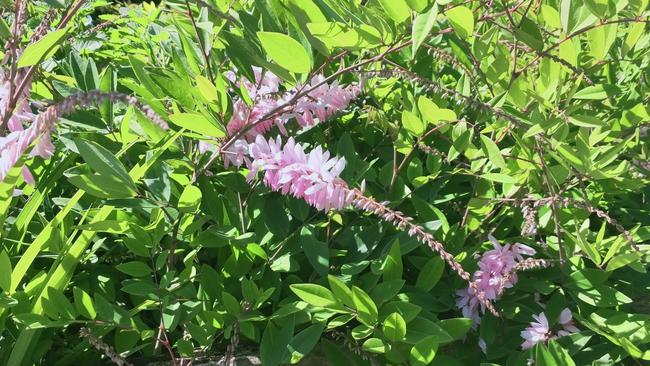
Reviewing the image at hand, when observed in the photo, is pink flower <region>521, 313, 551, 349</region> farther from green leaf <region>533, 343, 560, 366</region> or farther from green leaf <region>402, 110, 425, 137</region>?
green leaf <region>402, 110, 425, 137</region>

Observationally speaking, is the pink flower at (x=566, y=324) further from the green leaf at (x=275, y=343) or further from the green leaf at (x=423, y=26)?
the green leaf at (x=423, y=26)

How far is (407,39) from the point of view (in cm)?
101

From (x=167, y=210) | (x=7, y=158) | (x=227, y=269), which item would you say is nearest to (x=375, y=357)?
(x=227, y=269)

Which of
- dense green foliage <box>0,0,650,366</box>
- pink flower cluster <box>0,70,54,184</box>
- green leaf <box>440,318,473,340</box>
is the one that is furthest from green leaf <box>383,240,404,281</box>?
pink flower cluster <box>0,70,54,184</box>

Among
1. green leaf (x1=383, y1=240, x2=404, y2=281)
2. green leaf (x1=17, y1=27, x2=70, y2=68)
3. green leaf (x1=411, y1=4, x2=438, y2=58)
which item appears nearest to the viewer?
green leaf (x1=17, y1=27, x2=70, y2=68)

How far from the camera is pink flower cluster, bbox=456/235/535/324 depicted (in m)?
1.14

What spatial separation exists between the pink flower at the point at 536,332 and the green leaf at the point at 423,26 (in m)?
0.58

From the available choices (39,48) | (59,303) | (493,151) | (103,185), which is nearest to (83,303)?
(59,303)

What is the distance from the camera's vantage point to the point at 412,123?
45.4 inches

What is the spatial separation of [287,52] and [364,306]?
386mm

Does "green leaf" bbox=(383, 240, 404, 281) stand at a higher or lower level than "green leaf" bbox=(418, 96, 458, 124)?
lower

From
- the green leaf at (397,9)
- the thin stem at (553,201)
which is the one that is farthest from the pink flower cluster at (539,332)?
the green leaf at (397,9)

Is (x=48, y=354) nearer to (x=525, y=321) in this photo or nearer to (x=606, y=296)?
(x=525, y=321)

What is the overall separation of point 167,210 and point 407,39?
0.48m
